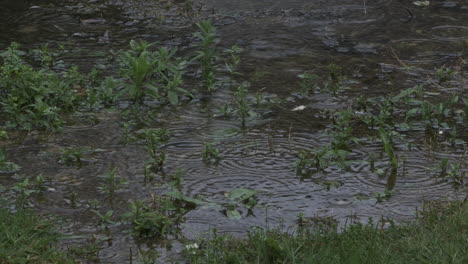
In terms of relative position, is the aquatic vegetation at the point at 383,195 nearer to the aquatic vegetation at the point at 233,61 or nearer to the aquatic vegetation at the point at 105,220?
the aquatic vegetation at the point at 105,220

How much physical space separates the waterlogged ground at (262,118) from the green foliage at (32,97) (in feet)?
0.55

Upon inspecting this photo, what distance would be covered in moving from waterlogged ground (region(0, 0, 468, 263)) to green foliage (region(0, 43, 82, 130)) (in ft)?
0.55

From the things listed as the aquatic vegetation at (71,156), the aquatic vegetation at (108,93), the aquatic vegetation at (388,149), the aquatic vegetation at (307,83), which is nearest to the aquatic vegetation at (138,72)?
the aquatic vegetation at (108,93)

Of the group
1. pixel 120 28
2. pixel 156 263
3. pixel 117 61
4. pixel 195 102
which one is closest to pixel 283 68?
pixel 195 102

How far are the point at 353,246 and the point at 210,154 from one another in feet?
5.55

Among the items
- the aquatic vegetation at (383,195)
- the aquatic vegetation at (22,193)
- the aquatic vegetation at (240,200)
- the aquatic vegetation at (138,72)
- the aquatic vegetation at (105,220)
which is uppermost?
the aquatic vegetation at (138,72)

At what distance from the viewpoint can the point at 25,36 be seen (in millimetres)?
7965

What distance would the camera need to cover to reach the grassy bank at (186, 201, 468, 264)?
3.70 m

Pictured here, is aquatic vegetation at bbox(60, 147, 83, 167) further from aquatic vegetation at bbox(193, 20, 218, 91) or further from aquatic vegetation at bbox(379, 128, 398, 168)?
aquatic vegetation at bbox(379, 128, 398, 168)

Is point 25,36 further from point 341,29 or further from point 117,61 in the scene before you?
point 341,29

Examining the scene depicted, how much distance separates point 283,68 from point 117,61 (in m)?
1.59

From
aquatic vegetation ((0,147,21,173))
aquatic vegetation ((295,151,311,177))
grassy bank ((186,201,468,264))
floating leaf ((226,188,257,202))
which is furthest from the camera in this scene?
aquatic vegetation ((295,151,311,177))

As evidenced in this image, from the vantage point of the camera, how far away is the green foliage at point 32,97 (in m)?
5.59

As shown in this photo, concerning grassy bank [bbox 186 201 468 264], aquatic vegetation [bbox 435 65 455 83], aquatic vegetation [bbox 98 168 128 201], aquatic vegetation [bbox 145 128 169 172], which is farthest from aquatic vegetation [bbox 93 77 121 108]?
aquatic vegetation [bbox 435 65 455 83]
